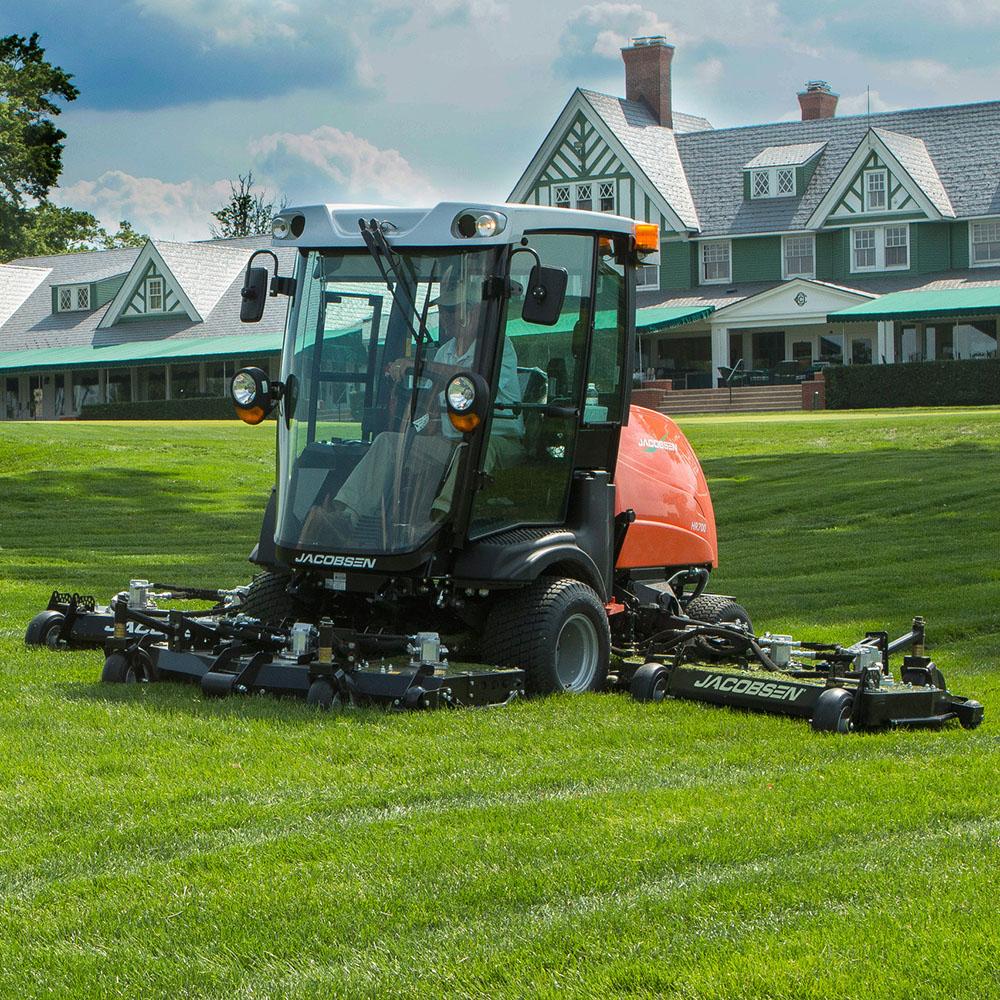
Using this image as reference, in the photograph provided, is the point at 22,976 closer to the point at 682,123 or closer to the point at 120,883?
the point at 120,883

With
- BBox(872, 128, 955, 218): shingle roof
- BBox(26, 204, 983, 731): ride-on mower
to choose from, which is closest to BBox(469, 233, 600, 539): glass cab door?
BBox(26, 204, 983, 731): ride-on mower

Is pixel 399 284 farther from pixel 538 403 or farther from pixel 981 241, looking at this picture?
pixel 981 241

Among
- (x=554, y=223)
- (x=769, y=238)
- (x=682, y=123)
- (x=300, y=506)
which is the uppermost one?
(x=682, y=123)

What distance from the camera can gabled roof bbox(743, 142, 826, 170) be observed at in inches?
2023

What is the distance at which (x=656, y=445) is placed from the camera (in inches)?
405

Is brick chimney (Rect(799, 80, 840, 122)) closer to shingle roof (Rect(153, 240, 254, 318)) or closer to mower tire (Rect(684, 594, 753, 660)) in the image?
shingle roof (Rect(153, 240, 254, 318))

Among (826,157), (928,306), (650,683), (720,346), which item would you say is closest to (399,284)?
(650,683)

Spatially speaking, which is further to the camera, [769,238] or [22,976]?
[769,238]

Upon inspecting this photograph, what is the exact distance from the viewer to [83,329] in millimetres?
59375

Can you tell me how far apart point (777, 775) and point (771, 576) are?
8934mm

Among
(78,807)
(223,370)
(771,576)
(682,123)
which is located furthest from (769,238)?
(78,807)

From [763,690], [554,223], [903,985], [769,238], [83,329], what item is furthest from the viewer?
[83,329]

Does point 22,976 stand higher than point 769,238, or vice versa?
point 769,238

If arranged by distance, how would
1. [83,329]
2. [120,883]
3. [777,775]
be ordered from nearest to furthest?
[120,883] < [777,775] < [83,329]
